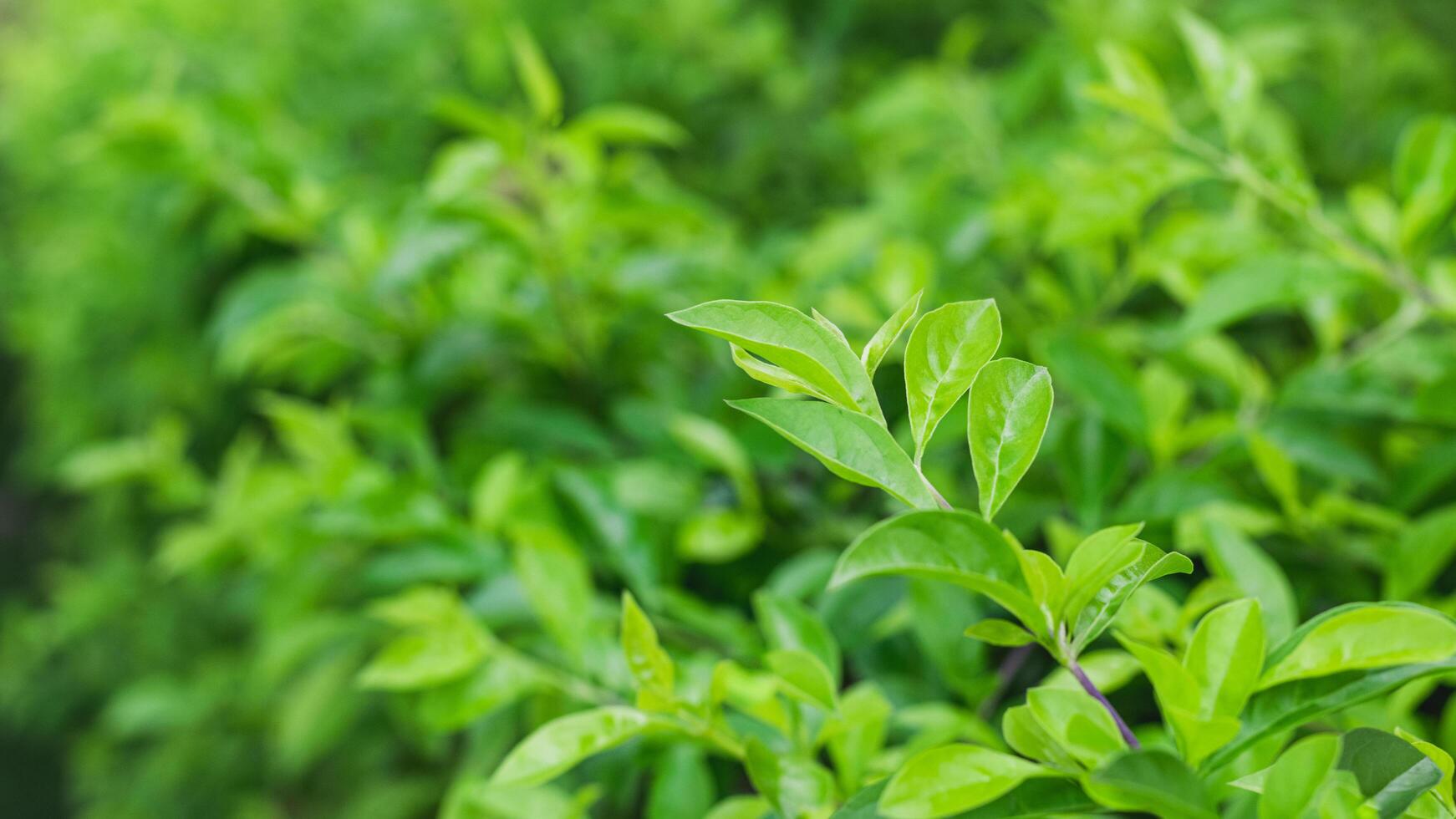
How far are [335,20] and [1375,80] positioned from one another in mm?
2034

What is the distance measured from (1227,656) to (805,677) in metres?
0.20

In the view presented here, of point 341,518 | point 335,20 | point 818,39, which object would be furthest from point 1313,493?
point 335,20

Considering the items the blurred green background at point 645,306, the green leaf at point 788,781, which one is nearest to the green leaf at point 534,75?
the blurred green background at point 645,306

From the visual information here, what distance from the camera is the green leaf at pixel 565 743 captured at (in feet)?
1.62

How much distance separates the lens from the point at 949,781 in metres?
0.38

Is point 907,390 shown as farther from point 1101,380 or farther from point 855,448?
point 1101,380

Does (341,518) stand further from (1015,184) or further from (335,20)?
(335,20)

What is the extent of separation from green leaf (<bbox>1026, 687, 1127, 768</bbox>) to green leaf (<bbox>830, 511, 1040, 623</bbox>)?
0.06 m

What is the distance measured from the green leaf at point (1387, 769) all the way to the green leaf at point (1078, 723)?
94 millimetres

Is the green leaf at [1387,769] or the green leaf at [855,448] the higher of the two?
the green leaf at [855,448]

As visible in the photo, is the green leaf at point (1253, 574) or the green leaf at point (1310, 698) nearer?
the green leaf at point (1310, 698)

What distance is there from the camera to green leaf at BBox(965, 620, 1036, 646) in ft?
1.30

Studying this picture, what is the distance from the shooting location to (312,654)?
1320 mm

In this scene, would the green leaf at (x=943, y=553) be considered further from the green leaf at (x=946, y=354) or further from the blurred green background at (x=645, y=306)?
the blurred green background at (x=645, y=306)
